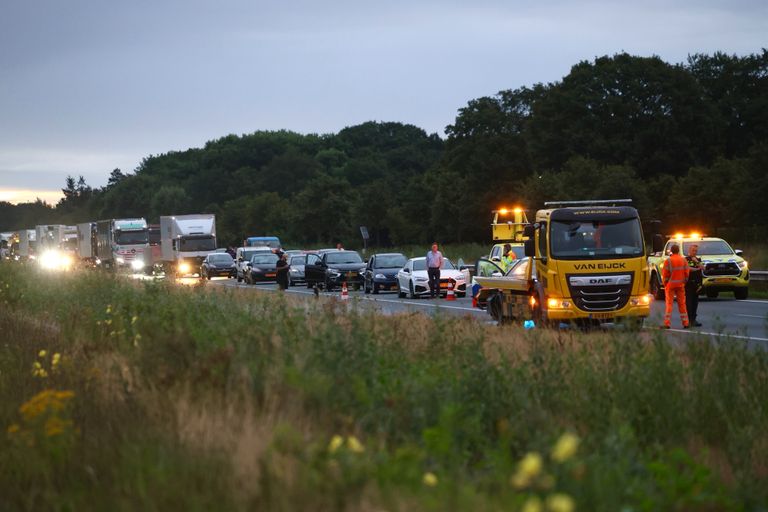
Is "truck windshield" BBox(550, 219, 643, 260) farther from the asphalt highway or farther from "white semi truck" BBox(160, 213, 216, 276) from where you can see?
"white semi truck" BBox(160, 213, 216, 276)

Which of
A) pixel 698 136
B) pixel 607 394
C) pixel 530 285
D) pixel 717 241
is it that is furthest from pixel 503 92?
pixel 607 394

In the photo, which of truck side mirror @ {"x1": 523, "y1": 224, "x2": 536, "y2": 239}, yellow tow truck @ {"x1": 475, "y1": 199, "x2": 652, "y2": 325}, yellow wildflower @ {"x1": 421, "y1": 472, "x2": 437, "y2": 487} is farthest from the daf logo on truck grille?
yellow wildflower @ {"x1": 421, "y1": 472, "x2": 437, "y2": 487}

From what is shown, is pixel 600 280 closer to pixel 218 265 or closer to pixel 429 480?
pixel 429 480

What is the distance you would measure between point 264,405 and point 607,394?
11.9 feet

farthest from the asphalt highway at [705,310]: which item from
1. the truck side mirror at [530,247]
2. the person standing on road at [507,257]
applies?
the truck side mirror at [530,247]

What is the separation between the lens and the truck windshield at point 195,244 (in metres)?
65.6

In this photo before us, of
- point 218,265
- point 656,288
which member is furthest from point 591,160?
point 656,288

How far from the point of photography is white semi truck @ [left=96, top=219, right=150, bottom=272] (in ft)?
240

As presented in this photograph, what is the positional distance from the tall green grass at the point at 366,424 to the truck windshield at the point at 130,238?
60.2 meters

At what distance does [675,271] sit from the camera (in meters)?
24.7

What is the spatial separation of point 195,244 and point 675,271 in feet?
145

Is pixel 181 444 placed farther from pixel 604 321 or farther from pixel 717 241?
pixel 717 241

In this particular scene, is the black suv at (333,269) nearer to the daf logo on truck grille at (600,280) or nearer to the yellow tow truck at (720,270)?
the yellow tow truck at (720,270)

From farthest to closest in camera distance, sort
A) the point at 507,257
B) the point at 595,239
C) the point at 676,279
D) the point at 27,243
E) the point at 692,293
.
A: the point at 27,243 → the point at 507,257 → the point at 692,293 → the point at 676,279 → the point at 595,239
